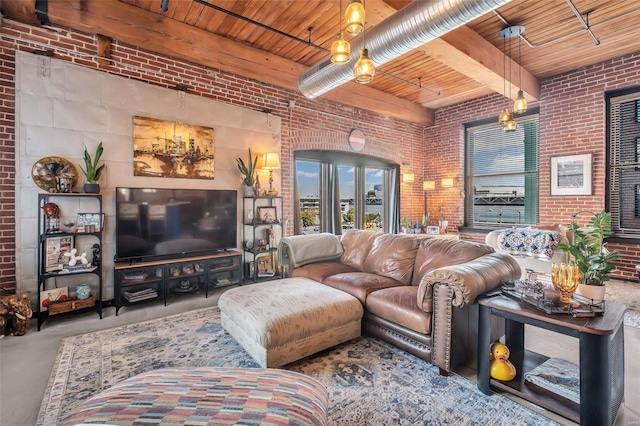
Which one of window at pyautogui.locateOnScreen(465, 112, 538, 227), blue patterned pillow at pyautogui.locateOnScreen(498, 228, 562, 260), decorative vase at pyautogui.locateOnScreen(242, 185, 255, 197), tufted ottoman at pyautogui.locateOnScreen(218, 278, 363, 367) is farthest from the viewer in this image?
window at pyautogui.locateOnScreen(465, 112, 538, 227)

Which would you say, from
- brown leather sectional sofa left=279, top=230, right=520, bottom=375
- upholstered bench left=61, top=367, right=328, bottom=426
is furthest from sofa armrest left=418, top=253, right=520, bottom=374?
upholstered bench left=61, top=367, right=328, bottom=426

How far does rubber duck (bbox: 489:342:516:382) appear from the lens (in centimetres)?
196

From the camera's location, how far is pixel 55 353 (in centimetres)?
249

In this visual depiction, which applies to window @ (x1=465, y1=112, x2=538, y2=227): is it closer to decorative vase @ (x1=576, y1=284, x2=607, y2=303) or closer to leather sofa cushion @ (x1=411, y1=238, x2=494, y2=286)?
leather sofa cushion @ (x1=411, y1=238, x2=494, y2=286)

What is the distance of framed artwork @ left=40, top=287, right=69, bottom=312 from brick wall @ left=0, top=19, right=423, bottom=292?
37cm

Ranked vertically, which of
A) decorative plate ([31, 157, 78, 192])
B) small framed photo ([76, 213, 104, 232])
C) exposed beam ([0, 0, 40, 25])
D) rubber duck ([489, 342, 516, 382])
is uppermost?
exposed beam ([0, 0, 40, 25])

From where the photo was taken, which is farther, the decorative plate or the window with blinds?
the window with blinds

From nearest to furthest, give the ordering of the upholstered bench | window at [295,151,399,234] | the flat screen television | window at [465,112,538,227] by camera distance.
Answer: the upholstered bench
the flat screen television
window at [295,151,399,234]
window at [465,112,538,227]

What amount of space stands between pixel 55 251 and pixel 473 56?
5420 millimetres

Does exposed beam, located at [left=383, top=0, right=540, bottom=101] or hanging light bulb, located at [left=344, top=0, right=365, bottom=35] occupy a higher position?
exposed beam, located at [left=383, top=0, right=540, bottom=101]

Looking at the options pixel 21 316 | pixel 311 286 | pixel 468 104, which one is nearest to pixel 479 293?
pixel 311 286

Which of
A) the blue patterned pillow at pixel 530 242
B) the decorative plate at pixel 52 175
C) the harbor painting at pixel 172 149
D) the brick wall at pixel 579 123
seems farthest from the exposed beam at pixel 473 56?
the decorative plate at pixel 52 175

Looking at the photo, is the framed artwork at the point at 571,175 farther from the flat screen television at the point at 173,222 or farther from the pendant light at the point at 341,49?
the flat screen television at the point at 173,222

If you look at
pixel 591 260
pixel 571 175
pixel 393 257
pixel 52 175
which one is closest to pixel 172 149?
pixel 52 175
